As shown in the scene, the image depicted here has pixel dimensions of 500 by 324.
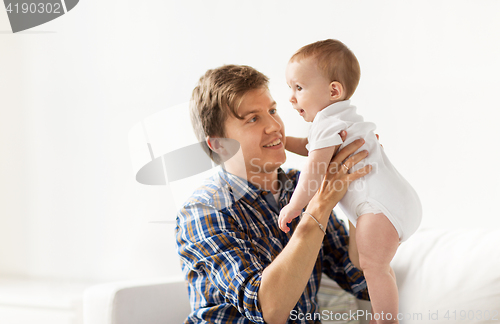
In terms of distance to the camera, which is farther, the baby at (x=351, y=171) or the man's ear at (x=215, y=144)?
the man's ear at (x=215, y=144)

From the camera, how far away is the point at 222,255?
42.7 inches

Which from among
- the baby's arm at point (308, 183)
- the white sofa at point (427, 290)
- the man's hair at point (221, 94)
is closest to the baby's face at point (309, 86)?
the baby's arm at point (308, 183)

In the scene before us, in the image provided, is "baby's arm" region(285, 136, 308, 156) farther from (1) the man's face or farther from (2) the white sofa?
(2) the white sofa

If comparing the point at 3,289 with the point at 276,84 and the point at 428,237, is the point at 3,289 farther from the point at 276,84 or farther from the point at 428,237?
the point at 428,237

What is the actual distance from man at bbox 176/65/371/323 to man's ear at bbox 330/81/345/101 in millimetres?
127

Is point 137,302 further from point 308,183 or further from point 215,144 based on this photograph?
point 308,183

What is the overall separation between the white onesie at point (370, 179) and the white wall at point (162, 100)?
0.57 metres

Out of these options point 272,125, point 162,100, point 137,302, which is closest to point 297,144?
point 272,125

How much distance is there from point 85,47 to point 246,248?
168cm

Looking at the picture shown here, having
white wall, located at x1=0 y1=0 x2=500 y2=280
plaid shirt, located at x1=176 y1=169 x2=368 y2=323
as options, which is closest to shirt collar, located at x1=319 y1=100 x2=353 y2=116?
plaid shirt, located at x1=176 y1=169 x2=368 y2=323

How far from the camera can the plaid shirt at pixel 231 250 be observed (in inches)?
41.3

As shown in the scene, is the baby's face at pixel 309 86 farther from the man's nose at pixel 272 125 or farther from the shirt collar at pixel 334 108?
the man's nose at pixel 272 125

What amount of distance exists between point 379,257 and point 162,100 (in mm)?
1442

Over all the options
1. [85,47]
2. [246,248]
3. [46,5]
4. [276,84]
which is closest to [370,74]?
[276,84]
